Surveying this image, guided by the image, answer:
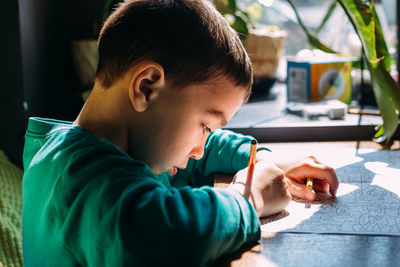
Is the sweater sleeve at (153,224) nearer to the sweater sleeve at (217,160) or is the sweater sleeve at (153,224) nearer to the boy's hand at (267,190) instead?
the boy's hand at (267,190)

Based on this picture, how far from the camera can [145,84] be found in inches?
22.7

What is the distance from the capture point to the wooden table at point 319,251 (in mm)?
496

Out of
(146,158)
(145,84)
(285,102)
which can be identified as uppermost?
(145,84)

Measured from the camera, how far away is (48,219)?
1.80 ft

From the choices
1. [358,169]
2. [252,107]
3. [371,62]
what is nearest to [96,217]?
[358,169]

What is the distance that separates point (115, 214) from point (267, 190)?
0.77ft

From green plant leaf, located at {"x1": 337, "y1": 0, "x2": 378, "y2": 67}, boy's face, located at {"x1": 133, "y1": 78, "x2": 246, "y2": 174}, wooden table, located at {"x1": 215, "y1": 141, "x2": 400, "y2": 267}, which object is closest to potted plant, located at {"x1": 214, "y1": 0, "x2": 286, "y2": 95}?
green plant leaf, located at {"x1": 337, "y1": 0, "x2": 378, "y2": 67}

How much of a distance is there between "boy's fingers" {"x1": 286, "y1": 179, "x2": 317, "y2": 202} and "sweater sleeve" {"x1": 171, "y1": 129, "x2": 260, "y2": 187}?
0.10m

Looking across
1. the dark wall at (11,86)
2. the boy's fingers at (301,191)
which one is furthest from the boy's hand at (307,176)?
the dark wall at (11,86)

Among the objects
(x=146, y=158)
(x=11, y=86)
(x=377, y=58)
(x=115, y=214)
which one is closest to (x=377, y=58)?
(x=377, y=58)

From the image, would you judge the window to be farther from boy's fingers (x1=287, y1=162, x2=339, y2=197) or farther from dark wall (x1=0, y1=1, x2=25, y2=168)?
dark wall (x1=0, y1=1, x2=25, y2=168)

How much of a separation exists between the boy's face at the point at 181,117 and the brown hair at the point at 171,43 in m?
0.02

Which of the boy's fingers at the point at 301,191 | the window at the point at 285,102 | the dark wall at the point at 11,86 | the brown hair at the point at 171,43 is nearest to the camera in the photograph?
the brown hair at the point at 171,43

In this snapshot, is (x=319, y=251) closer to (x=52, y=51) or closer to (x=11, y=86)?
(x=11, y=86)
